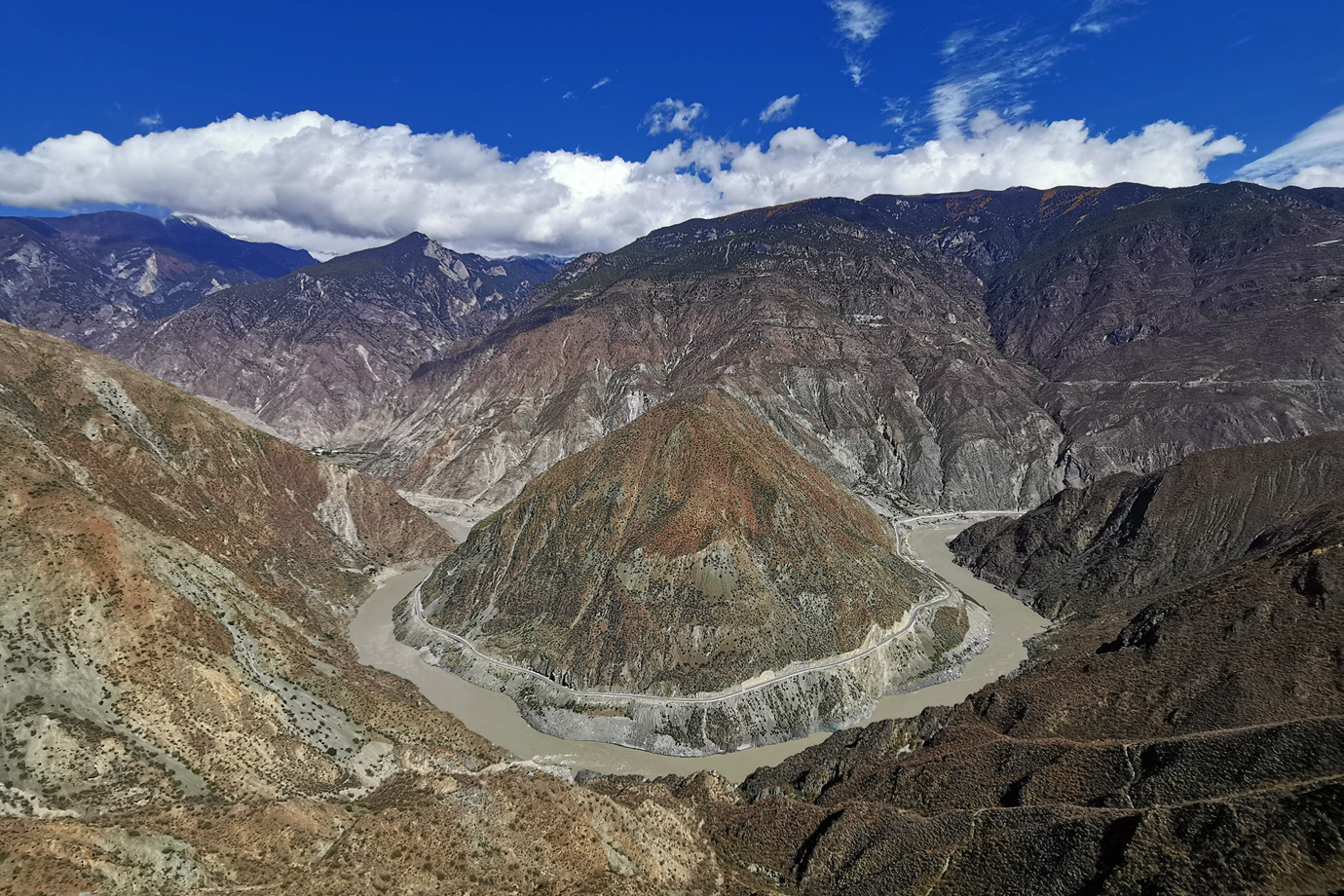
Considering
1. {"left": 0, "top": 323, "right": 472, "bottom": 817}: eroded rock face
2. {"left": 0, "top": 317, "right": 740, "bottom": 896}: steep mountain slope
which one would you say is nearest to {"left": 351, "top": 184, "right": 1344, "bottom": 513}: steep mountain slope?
{"left": 0, "top": 323, "right": 472, "bottom": 817}: eroded rock face

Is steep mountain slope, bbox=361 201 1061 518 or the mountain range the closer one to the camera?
the mountain range

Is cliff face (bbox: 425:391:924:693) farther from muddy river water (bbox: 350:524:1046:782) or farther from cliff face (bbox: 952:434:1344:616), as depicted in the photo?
cliff face (bbox: 952:434:1344:616)

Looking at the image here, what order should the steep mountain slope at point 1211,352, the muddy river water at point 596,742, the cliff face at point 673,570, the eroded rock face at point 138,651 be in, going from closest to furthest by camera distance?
the eroded rock face at point 138,651, the muddy river water at point 596,742, the cliff face at point 673,570, the steep mountain slope at point 1211,352

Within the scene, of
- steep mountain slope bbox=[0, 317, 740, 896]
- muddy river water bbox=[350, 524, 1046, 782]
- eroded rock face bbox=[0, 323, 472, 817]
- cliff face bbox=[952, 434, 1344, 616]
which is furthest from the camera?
cliff face bbox=[952, 434, 1344, 616]

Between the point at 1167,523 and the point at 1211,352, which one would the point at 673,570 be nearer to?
the point at 1167,523

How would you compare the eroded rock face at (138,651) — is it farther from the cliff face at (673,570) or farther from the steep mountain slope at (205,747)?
the cliff face at (673,570)

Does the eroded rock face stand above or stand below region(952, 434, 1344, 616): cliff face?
above

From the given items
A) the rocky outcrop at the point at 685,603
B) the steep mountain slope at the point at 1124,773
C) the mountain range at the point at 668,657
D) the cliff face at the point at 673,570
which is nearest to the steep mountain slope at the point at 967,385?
the mountain range at the point at 668,657

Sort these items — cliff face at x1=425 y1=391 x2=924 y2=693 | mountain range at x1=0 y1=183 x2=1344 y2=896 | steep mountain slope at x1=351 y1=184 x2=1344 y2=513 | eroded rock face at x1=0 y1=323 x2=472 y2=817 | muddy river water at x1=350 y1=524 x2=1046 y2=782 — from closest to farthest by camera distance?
mountain range at x1=0 y1=183 x2=1344 y2=896
eroded rock face at x1=0 y1=323 x2=472 y2=817
muddy river water at x1=350 y1=524 x2=1046 y2=782
cliff face at x1=425 y1=391 x2=924 y2=693
steep mountain slope at x1=351 y1=184 x2=1344 y2=513
